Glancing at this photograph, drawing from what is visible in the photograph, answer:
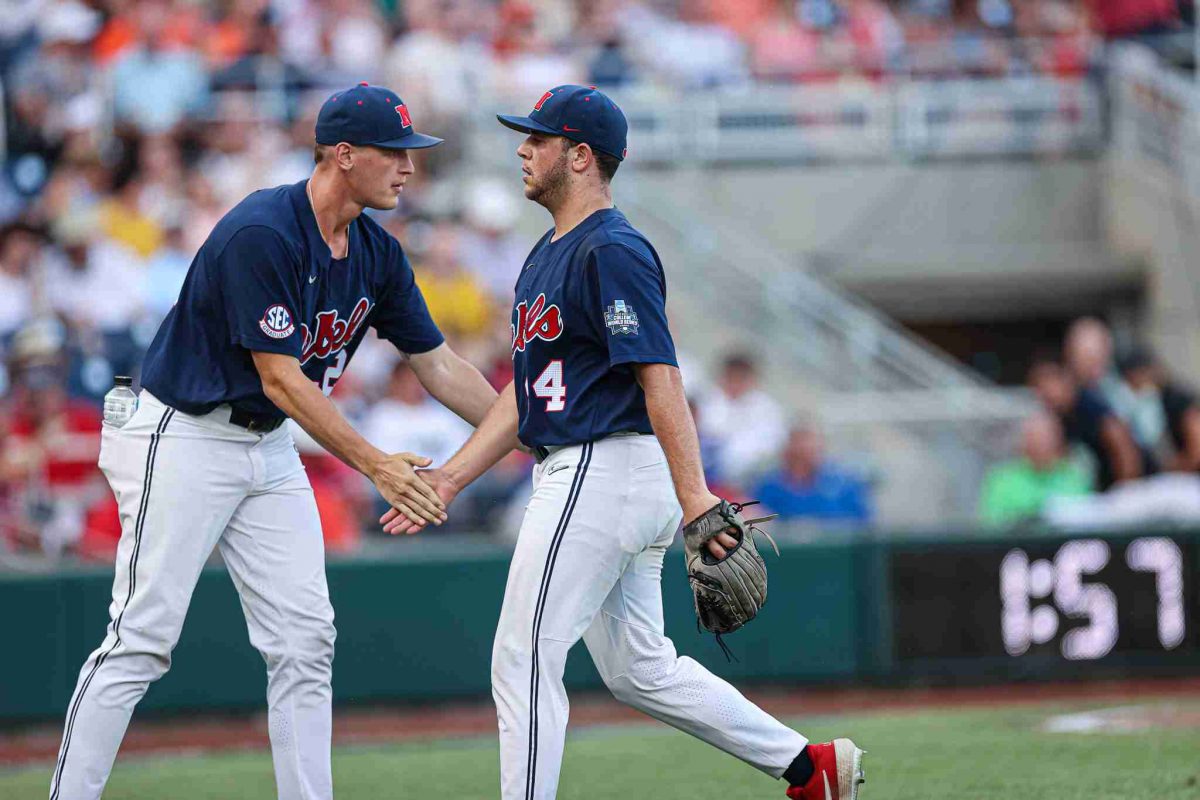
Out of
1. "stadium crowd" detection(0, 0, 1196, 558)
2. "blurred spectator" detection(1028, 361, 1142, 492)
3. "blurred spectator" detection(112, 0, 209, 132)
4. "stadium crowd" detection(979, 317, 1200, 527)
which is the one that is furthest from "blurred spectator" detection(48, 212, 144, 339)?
"blurred spectator" detection(1028, 361, 1142, 492)

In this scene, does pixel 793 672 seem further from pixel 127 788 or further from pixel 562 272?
pixel 562 272

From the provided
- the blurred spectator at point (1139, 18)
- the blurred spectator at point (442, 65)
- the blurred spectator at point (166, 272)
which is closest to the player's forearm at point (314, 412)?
the blurred spectator at point (166, 272)

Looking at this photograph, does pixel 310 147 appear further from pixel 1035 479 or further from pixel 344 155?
pixel 344 155

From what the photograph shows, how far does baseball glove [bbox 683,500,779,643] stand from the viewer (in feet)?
14.6

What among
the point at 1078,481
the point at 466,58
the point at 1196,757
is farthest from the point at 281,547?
the point at 466,58

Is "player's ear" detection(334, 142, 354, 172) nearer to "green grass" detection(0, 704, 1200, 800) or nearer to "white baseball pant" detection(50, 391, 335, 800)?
"white baseball pant" detection(50, 391, 335, 800)

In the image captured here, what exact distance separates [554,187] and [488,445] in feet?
2.48

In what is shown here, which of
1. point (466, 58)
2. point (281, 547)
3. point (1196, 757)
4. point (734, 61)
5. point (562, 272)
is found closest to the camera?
point (562, 272)

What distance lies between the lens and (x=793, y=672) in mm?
9305

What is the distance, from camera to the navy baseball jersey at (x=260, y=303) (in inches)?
184

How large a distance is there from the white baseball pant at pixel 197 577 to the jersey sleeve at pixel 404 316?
1.79 feet

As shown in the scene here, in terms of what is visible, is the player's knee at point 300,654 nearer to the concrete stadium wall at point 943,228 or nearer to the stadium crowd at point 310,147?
the stadium crowd at point 310,147

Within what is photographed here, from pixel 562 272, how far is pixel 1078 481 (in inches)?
243

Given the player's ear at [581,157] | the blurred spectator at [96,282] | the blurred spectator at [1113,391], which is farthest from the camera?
the blurred spectator at [96,282]
